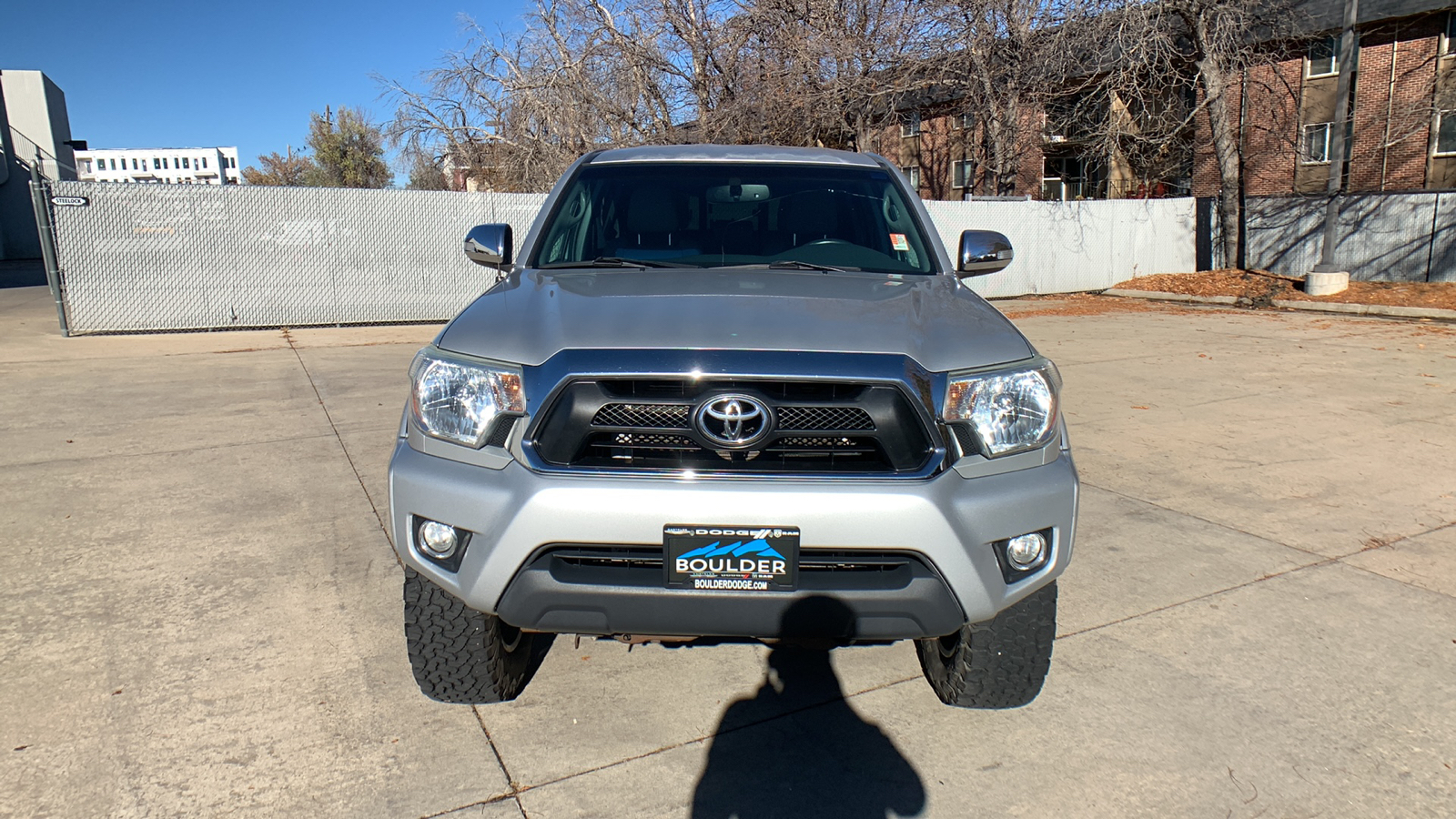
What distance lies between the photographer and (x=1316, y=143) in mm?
28516

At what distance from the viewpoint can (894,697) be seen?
303cm

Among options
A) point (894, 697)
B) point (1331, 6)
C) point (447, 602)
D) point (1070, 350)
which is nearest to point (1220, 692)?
point (894, 697)

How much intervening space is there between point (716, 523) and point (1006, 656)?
1.04 meters

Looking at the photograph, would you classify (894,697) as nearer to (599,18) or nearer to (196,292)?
(196,292)

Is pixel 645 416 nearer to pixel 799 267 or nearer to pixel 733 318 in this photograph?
pixel 733 318

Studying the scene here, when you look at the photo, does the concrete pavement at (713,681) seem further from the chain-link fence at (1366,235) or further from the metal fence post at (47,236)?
the chain-link fence at (1366,235)

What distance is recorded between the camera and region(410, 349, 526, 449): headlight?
2479 mm

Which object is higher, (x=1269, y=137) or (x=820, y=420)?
(x=1269, y=137)

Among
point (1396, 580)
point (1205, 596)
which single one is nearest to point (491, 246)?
point (1205, 596)

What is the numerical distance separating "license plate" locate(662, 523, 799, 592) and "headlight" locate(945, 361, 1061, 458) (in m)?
0.55

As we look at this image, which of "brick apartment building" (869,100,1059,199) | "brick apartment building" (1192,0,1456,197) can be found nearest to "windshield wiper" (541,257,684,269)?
"brick apartment building" (1192,0,1456,197)

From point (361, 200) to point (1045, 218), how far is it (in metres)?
13.1

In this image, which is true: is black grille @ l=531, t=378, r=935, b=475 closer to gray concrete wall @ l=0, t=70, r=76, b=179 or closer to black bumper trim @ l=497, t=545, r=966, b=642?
black bumper trim @ l=497, t=545, r=966, b=642

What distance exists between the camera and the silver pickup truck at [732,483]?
7.59 feet
